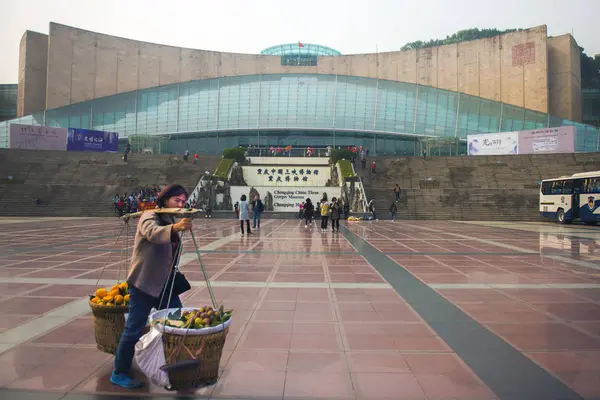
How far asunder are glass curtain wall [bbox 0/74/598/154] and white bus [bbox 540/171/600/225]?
23671 millimetres

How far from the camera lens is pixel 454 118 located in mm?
45969

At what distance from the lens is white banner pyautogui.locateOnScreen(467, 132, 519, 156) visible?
32312mm

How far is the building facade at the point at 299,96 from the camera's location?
45.4 meters

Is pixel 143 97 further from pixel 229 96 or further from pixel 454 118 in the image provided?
pixel 454 118

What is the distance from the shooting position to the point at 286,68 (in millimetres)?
54250

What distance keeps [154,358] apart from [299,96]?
47.3 m

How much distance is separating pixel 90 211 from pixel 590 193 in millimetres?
25805

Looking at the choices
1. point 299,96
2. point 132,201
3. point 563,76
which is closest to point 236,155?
point 132,201

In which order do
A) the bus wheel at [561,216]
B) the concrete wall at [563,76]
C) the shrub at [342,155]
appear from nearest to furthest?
the bus wheel at [561,216]
the shrub at [342,155]
the concrete wall at [563,76]

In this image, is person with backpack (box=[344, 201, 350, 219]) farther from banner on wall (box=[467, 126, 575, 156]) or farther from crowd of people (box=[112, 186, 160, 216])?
banner on wall (box=[467, 126, 575, 156])

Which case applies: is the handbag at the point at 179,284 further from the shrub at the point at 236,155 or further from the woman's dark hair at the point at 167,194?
the shrub at the point at 236,155

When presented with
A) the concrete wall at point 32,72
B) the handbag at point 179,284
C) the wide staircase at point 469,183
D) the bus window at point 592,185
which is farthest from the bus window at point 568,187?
the concrete wall at point 32,72

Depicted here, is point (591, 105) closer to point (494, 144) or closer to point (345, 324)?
point (494, 144)

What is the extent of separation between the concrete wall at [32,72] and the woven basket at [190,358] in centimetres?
5586
